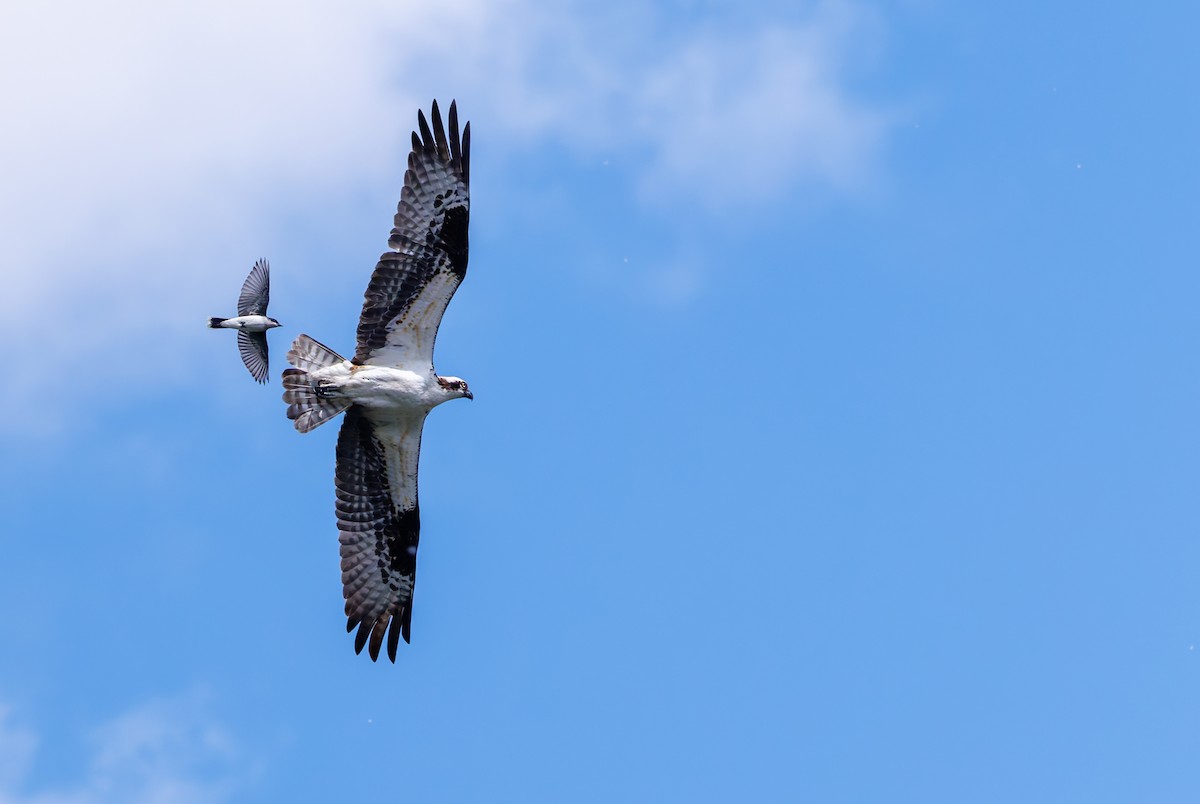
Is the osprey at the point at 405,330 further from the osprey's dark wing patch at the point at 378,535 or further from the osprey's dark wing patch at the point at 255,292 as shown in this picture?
the osprey's dark wing patch at the point at 255,292

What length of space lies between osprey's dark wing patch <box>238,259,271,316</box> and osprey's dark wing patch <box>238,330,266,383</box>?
1.37ft

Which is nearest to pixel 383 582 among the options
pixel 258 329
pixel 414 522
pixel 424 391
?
pixel 414 522

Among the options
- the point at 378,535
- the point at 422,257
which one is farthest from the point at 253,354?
the point at 422,257

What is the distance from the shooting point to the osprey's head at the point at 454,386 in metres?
21.8

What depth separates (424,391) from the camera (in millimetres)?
21594

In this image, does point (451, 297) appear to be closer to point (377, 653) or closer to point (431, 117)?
point (431, 117)

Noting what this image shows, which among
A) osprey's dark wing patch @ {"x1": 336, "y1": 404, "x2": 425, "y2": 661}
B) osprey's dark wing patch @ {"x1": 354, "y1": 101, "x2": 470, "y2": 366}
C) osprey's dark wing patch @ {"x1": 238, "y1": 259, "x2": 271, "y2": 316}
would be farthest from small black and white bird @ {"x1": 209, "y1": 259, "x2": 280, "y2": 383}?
osprey's dark wing patch @ {"x1": 354, "y1": 101, "x2": 470, "y2": 366}

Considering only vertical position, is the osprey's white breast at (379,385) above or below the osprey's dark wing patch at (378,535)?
above

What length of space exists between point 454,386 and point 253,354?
11.1 meters

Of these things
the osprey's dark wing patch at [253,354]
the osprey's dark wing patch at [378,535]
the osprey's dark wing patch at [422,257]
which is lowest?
the osprey's dark wing patch at [378,535]

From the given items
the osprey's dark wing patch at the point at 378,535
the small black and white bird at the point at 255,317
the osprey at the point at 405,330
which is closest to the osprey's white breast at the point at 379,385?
the osprey at the point at 405,330

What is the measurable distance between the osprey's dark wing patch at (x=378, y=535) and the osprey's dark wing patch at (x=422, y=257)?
5.01ft

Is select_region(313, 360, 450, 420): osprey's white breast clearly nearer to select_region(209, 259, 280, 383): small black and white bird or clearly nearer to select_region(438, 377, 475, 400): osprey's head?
select_region(438, 377, 475, 400): osprey's head

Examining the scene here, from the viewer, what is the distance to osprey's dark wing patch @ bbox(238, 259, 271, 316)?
31781 mm
